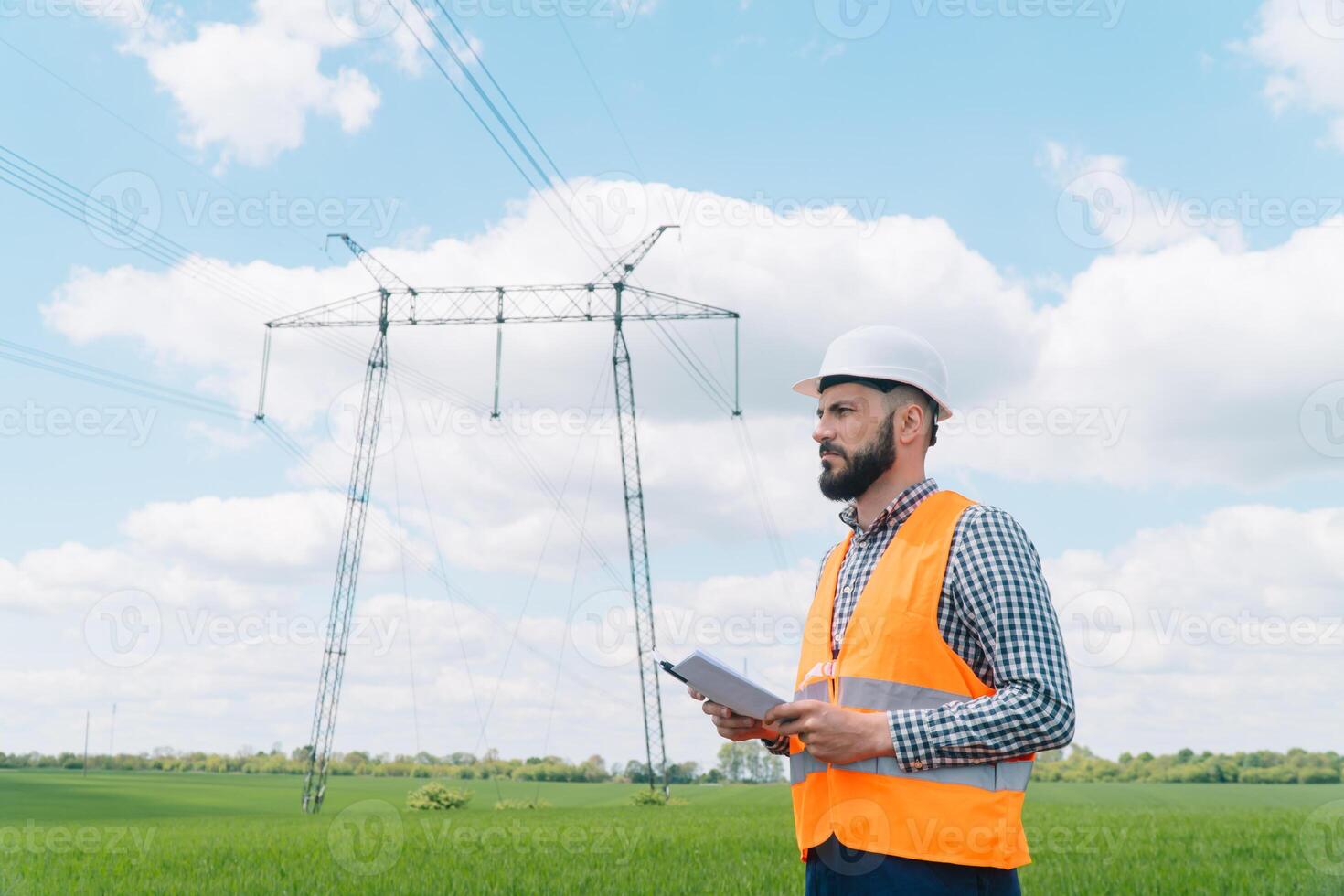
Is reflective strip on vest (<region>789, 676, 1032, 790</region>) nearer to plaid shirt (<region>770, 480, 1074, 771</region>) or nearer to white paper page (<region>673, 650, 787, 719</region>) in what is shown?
plaid shirt (<region>770, 480, 1074, 771</region>)

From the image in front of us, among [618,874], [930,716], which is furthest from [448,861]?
[930,716]

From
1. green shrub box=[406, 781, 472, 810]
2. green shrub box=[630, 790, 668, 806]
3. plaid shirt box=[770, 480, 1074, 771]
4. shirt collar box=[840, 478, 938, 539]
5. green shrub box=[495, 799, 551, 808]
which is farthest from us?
green shrub box=[495, 799, 551, 808]

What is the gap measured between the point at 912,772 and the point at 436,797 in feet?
129

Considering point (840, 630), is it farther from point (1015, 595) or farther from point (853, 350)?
point (853, 350)

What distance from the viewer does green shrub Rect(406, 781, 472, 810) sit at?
39.0 meters

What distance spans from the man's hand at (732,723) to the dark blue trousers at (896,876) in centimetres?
41

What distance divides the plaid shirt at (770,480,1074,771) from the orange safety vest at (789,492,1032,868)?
0.06 metres

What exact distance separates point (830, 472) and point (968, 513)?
503 mm

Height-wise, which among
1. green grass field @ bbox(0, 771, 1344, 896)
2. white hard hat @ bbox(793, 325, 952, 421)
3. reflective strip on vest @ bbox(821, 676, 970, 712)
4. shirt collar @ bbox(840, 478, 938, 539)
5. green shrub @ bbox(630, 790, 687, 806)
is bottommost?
green shrub @ bbox(630, 790, 687, 806)

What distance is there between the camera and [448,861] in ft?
38.9

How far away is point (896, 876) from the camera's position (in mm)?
2994

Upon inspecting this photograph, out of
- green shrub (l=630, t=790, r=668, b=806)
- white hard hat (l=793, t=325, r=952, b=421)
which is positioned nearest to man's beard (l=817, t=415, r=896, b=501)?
white hard hat (l=793, t=325, r=952, b=421)

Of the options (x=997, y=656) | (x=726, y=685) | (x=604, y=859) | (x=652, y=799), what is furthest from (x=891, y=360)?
(x=652, y=799)

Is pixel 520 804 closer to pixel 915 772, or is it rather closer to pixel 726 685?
pixel 726 685
